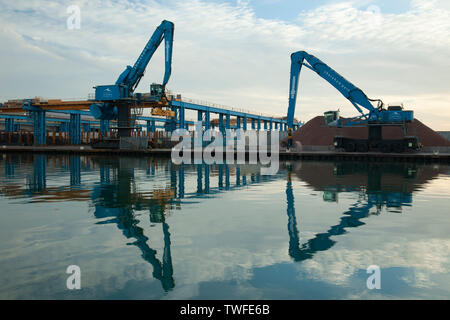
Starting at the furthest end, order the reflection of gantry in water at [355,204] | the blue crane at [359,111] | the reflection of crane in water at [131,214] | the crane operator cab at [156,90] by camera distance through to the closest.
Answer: the crane operator cab at [156,90] → the blue crane at [359,111] → the reflection of gantry in water at [355,204] → the reflection of crane in water at [131,214]

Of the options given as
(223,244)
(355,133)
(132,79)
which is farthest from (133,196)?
(355,133)

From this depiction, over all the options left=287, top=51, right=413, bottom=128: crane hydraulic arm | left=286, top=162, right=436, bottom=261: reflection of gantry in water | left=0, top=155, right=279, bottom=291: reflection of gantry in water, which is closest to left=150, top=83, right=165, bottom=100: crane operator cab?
left=287, top=51, right=413, bottom=128: crane hydraulic arm

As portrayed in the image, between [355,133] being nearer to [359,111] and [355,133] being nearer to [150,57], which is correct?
[359,111]

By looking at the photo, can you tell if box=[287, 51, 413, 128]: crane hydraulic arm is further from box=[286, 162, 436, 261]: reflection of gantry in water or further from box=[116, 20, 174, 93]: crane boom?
box=[286, 162, 436, 261]: reflection of gantry in water

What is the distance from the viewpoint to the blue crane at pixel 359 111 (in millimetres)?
39031

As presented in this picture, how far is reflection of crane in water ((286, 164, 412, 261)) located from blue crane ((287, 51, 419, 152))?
912 inches

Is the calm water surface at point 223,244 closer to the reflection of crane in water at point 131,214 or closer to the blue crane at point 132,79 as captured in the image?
the reflection of crane in water at point 131,214

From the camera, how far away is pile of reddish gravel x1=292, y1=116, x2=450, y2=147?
1779 inches

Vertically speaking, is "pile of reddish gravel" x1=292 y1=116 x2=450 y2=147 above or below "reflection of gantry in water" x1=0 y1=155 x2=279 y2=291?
above

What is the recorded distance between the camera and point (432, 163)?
3431cm

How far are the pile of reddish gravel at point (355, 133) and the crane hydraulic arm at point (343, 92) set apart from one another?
6.71 m

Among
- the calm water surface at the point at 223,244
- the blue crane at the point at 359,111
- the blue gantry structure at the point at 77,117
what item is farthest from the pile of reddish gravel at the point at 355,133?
the calm water surface at the point at 223,244

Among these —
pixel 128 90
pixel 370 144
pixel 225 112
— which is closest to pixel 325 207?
pixel 370 144
